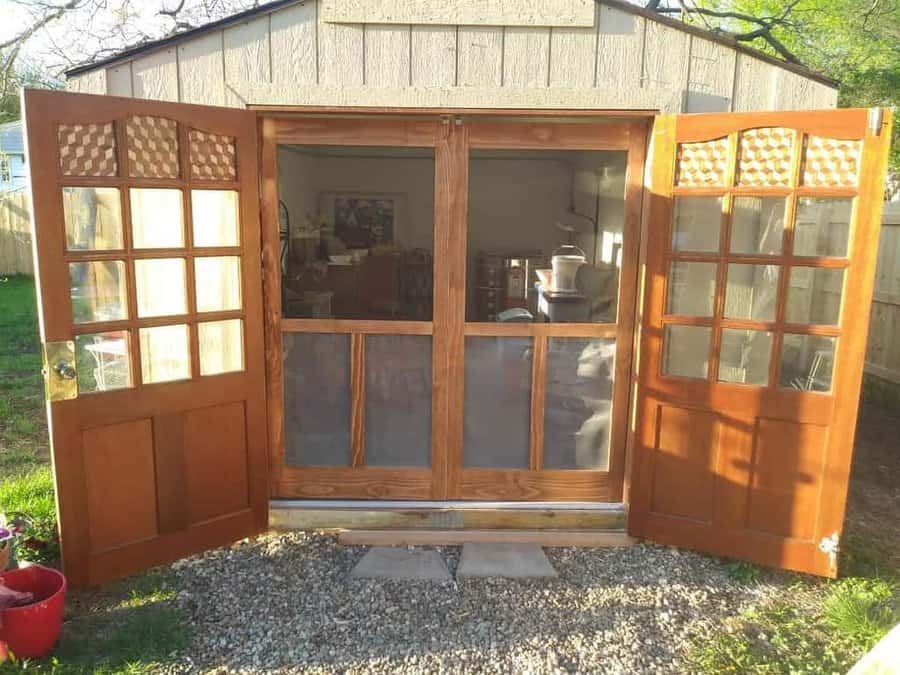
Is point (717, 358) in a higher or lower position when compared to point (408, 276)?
lower

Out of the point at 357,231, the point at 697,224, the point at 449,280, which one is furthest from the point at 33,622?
the point at 697,224

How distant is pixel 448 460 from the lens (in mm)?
3428

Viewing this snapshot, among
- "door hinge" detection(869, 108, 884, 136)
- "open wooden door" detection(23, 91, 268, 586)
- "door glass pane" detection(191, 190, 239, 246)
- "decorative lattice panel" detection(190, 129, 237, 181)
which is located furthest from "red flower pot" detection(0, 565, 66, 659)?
"door hinge" detection(869, 108, 884, 136)

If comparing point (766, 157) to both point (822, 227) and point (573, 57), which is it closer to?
point (822, 227)

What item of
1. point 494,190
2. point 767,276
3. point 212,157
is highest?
point 212,157

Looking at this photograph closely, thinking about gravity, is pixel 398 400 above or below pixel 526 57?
below

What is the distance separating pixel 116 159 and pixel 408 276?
1.36 meters

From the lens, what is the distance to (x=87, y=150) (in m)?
2.68

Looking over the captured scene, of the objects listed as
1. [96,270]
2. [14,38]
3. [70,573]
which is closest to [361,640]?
[70,573]

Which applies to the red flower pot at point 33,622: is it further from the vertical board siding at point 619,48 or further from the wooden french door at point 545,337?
the vertical board siding at point 619,48

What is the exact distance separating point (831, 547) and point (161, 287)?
10.5ft

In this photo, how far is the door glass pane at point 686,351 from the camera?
3113mm

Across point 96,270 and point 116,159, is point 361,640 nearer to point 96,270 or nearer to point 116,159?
point 96,270

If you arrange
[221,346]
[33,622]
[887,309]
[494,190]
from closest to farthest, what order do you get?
[33,622]
[221,346]
[494,190]
[887,309]
